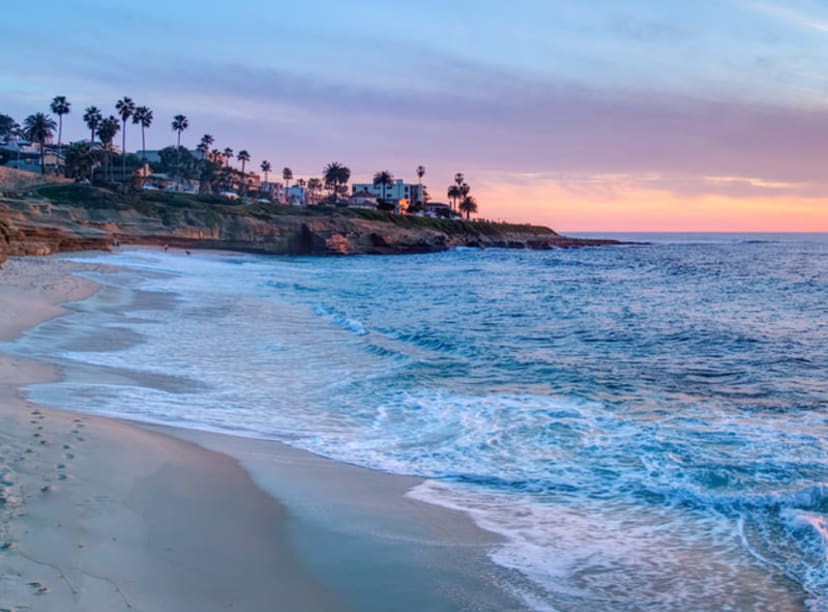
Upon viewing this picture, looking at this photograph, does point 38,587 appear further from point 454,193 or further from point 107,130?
point 454,193

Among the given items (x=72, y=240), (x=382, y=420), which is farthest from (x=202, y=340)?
(x=72, y=240)

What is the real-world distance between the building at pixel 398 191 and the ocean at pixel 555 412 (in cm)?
12150

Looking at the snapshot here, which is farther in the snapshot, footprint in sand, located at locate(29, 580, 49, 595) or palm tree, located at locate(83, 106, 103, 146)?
palm tree, located at locate(83, 106, 103, 146)

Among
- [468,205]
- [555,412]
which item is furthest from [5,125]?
[555,412]

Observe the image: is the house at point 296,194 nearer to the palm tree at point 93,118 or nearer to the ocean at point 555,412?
the palm tree at point 93,118

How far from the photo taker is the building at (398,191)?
142875 millimetres

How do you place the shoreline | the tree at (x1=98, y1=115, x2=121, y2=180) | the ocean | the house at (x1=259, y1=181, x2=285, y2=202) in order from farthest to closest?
the house at (x1=259, y1=181, x2=285, y2=202) < the tree at (x1=98, y1=115, x2=121, y2=180) < the ocean < the shoreline

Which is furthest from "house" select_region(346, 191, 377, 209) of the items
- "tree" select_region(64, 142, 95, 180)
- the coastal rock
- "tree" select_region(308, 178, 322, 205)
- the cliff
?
"tree" select_region(64, 142, 95, 180)

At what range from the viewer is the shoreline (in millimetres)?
4383

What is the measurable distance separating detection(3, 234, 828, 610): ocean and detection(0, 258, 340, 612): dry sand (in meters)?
1.47

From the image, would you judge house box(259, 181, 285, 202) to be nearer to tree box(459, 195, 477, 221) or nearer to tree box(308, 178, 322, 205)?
tree box(308, 178, 322, 205)

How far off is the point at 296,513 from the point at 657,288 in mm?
31226

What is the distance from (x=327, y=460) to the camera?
25.7 ft

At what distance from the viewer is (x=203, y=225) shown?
6606 cm
